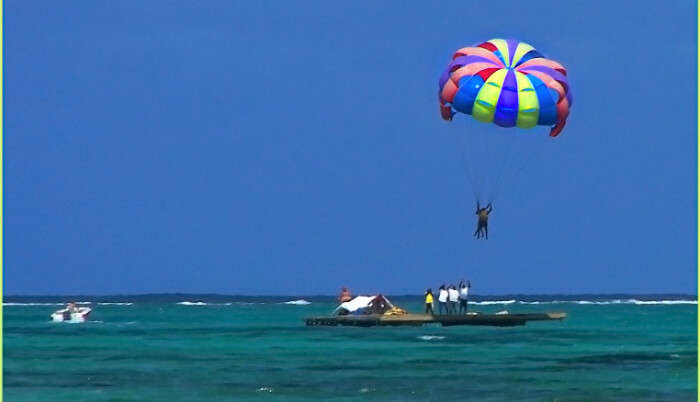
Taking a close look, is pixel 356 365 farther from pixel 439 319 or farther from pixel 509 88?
pixel 439 319

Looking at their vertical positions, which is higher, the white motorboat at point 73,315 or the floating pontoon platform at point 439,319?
the white motorboat at point 73,315

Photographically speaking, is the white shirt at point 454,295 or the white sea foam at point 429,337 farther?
the white shirt at point 454,295

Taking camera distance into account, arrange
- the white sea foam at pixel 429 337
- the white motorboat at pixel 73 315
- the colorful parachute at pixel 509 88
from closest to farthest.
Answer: the colorful parachute at pixel 509 88 → the white sea foam at pixel 429 337 → the white motorboat at pixel 73 315

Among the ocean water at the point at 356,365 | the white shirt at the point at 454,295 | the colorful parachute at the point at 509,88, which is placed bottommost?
the ocean water at the point at 356,365

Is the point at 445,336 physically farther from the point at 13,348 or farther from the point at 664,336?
the point at 13,348

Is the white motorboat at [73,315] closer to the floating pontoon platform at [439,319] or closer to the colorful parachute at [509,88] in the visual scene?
the floating pontoon platform at [439,319]

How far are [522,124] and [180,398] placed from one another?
12214 mm

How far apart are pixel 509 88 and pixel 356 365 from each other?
289 inches

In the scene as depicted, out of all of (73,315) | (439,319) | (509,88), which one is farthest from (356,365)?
(73,315)

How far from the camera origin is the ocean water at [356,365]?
22219 mm

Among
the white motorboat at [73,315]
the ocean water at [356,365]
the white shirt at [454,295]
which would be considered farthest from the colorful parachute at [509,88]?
the white motorboat at [73,315]

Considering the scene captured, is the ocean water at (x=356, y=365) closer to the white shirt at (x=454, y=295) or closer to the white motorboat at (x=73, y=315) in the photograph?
the white shirt at (x=454, y=295)

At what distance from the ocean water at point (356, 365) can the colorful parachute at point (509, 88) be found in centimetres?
481

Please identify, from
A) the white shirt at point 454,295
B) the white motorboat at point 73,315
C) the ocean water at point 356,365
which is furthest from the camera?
the white motorboat at point 73,315
